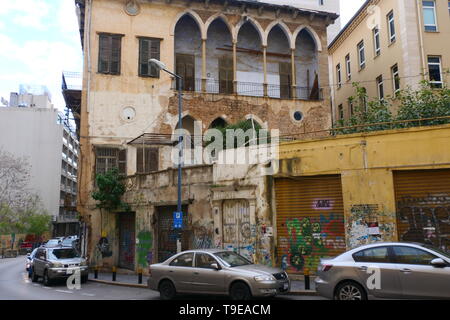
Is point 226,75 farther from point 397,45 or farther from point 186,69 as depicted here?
point 397,45

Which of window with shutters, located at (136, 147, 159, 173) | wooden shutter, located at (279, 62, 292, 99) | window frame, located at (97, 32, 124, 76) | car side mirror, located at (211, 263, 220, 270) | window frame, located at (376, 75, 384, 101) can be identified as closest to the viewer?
car side mirror, located at (211, 263, 220, 270)

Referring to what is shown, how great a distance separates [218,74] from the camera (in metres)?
27.3

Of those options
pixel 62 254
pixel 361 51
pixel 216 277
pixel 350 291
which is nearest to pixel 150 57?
pixel 62 254

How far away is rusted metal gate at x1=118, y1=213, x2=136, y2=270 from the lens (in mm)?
21381

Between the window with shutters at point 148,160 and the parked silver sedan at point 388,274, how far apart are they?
620 inches

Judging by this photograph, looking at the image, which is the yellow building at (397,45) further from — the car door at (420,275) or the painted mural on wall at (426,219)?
the car door at (420,275)

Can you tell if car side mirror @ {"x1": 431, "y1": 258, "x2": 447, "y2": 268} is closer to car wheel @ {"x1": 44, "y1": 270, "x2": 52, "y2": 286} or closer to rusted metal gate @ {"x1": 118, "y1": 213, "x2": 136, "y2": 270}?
car wheel @ {"x1": 44, "y1": 270, "x2": 52, "y2": 286}

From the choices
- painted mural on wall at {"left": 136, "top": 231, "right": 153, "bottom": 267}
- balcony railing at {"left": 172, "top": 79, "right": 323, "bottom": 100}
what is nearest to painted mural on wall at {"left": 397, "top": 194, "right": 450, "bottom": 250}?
painted mural on wall at {"left": 136, "top": 231, "right": 153, "bottom": 267}

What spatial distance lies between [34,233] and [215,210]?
45.8m

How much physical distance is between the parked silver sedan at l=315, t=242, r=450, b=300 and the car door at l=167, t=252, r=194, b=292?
367 centimetres

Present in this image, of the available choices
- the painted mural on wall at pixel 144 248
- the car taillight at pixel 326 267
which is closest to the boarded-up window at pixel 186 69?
the painted mural on wall at pixel 144 248
